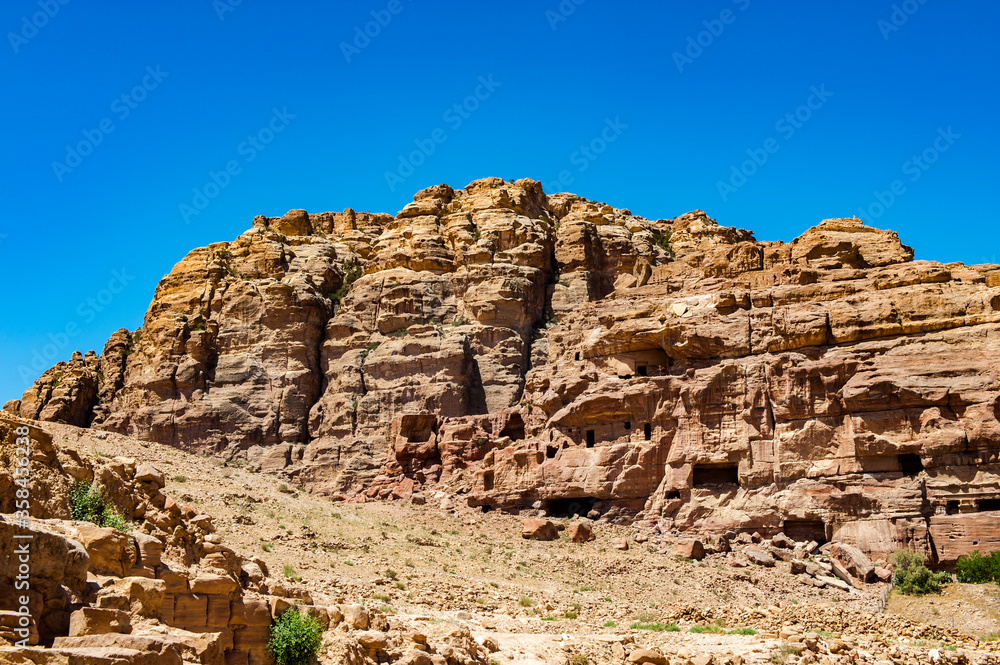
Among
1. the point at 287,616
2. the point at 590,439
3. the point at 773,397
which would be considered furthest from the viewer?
the point at 590,439

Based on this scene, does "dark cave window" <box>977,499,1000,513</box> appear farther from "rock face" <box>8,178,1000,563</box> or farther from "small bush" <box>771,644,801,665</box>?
"small bush" <box>771,644,801,665</box>

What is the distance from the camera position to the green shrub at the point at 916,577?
3672 centimetres

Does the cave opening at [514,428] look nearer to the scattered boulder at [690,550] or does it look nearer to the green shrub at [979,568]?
the scattered boulder at [690,550]

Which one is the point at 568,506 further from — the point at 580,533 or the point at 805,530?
the point at 805,530

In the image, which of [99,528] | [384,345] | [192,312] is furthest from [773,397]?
[192,312]

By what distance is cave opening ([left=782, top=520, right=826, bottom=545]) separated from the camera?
4225cm

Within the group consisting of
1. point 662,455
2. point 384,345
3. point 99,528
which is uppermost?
point 384,345

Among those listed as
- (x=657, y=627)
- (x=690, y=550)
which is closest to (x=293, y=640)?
(x=657, y=627)

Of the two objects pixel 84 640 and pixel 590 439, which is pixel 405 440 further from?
pixel 84 640

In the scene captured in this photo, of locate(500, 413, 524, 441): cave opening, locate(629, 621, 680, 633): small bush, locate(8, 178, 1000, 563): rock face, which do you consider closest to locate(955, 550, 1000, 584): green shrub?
locate(8, 178, 1000, 563): rock face

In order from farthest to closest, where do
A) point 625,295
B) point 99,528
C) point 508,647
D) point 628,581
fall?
point 625,295 → point 628,581 → point 508,647 → point 99,528

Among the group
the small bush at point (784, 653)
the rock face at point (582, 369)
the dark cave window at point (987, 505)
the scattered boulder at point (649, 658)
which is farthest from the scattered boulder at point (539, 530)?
the scattered boulder at point (649, 658)

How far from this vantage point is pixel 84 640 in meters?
11.9

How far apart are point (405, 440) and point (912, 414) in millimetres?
27385
